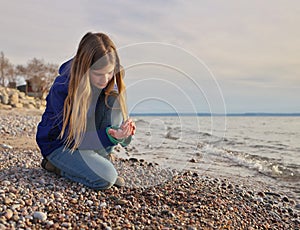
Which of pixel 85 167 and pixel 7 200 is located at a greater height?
pixel 85 167

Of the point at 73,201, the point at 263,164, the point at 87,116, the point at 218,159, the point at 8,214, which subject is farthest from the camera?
the point at 218,159

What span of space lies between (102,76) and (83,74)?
7.9 inches

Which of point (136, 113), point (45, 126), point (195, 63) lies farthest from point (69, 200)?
point (195, 63)

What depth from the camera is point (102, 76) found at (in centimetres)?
385

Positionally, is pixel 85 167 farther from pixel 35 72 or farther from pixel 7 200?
pixel 35 72

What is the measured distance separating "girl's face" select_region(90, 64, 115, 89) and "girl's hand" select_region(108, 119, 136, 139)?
510mm

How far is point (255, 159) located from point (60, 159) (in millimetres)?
6795

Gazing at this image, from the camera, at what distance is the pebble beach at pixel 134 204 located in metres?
3.10

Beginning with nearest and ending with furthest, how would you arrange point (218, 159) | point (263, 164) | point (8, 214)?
1. point (8, 214)
2. point (263, 164)
3. point (218, 159)

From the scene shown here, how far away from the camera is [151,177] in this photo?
17.0 feet

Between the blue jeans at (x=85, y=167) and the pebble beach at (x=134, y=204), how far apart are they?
0.34 ft

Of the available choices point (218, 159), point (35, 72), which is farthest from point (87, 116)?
point (35, 72)

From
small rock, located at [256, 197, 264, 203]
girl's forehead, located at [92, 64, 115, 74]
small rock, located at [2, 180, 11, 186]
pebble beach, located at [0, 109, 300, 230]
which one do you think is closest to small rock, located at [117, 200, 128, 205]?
pebble beach, located at [0, 109, 300, 230]

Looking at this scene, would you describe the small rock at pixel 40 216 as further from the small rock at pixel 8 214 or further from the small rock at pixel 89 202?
the small rock at pixel 89 202
